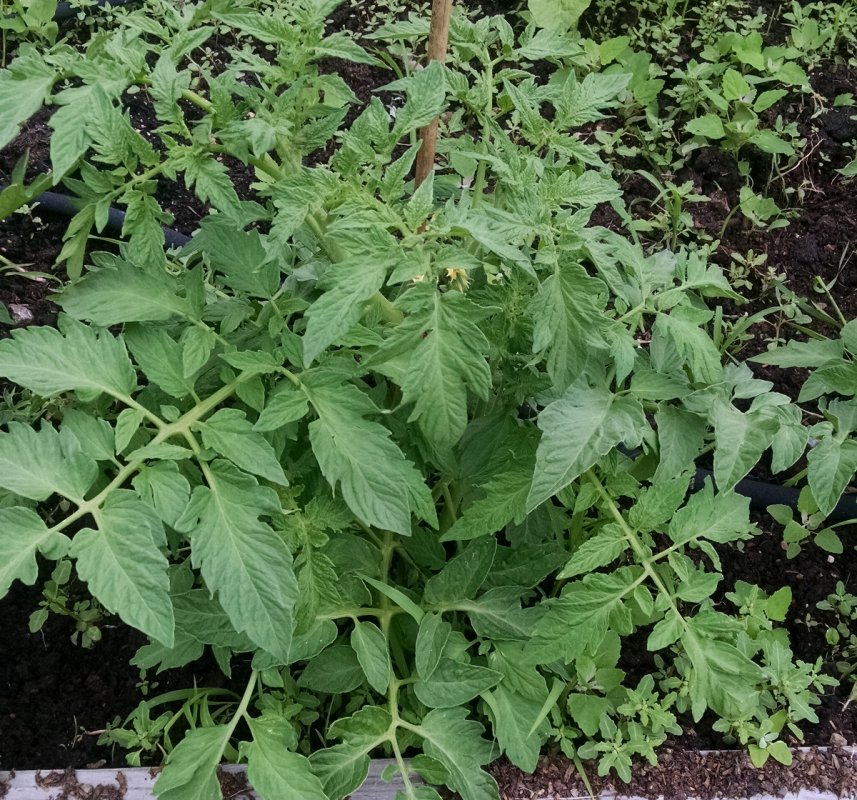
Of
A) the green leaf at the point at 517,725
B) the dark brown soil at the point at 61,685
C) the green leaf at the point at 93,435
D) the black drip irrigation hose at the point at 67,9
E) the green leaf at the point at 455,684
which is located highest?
the black drip irrigation hose at the point at 67,9

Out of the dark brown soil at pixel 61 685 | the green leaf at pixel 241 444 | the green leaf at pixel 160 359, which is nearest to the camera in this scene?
the green leaf at pixel 241 444

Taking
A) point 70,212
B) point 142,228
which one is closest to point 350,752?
point 142,228

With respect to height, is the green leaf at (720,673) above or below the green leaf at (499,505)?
below

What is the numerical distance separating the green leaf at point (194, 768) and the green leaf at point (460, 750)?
1.08 ft

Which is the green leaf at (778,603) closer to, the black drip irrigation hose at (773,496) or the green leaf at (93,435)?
the black drip irrigation hose at (773,496)

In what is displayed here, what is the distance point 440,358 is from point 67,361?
0.54 m

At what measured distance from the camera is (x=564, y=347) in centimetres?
112

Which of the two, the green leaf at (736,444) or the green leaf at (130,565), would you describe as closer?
the green leaf at (130,565)

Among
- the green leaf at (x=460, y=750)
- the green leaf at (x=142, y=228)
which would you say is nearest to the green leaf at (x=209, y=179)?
the green leaf at (x=142, y=228)

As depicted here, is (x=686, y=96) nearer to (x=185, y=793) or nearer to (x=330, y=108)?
(x=330, y=108)

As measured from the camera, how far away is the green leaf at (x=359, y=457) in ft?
3.81

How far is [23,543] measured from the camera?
1073 mm

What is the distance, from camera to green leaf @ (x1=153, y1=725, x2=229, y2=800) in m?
1.32

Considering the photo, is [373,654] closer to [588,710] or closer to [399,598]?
[399,598]
